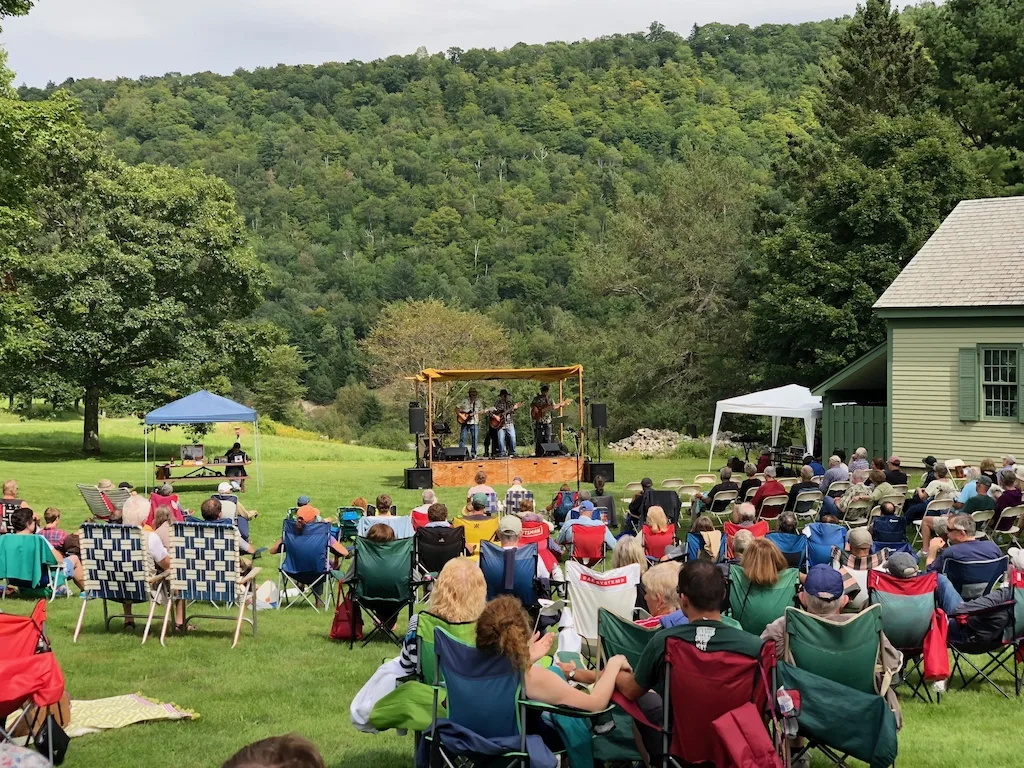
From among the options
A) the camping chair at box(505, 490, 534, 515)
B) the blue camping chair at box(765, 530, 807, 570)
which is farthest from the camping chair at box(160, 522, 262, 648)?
the camping chair at box(505, 490, 534, 515)

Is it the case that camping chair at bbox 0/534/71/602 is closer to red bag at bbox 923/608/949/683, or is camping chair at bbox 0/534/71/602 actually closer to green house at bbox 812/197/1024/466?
red bag at bbox 923/608/949/683

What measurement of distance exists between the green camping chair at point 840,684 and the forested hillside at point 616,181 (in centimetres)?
2386

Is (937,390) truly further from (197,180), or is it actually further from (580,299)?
(580,299)

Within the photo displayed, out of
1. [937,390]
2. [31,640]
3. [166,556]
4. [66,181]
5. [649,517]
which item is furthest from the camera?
[66,181]

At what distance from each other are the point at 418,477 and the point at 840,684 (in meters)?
15.6

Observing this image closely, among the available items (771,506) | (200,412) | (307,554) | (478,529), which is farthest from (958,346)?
(307,554)

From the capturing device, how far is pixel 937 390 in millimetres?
19547

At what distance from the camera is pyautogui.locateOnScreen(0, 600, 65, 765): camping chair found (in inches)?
191

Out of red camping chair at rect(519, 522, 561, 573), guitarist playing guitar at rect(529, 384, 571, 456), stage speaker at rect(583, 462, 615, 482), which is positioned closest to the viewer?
red camping chair at rect(519, 522, 561, 573)

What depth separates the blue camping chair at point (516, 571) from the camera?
7520mm

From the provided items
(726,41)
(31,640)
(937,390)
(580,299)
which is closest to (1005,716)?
(31,640)

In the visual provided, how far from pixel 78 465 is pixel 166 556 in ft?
60.6

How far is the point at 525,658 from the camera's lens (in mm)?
4340

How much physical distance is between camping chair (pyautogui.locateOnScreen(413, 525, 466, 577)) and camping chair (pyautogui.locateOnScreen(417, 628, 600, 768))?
171 inches
